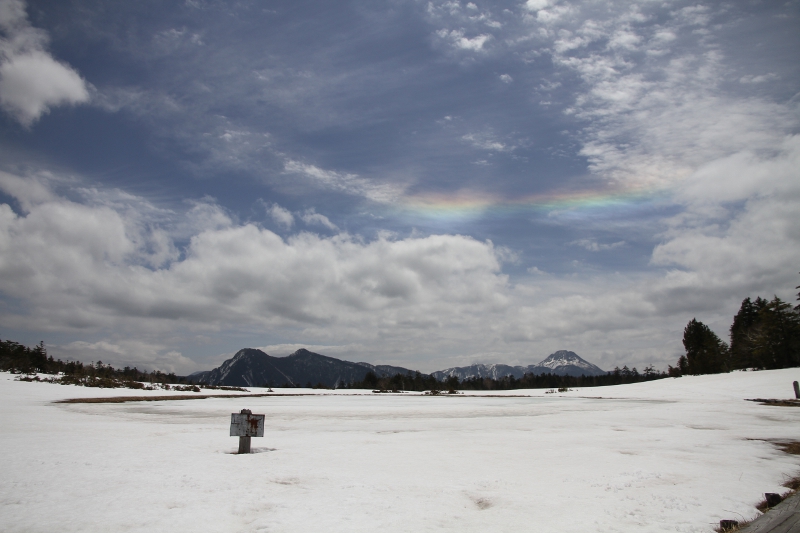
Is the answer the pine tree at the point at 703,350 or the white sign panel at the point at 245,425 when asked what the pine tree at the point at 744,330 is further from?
the white sign panel at the point at 245,425

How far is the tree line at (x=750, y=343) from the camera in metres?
59.7

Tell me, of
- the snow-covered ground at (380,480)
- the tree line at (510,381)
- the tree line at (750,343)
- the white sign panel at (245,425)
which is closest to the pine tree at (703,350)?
the tree line at (750,343)

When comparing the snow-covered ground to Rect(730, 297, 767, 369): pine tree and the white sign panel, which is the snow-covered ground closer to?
the white sign panel

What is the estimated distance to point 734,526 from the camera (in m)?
4.90

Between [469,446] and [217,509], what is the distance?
24.8ft

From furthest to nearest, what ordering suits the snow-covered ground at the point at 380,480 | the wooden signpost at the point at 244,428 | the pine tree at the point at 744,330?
the pine tree at the point at 744,330, the wooden signpost at the point at 244,428, the snow-covered ground at the point at 380,480

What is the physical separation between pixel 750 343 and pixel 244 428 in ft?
298

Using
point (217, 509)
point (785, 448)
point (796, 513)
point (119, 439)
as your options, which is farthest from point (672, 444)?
point (119, 439)

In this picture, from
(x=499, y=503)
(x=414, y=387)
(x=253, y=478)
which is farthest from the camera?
(x=414, y=387)

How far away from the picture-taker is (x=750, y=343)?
7356 centimetres

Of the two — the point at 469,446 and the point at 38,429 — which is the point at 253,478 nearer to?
the point at 469,446

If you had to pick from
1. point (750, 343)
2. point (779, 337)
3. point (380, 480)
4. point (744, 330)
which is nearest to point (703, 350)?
point (744, 330)

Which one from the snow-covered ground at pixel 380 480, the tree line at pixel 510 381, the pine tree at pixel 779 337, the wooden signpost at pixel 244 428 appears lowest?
the tree line at pixel 510 381

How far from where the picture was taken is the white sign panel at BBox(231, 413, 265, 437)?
401 inches
